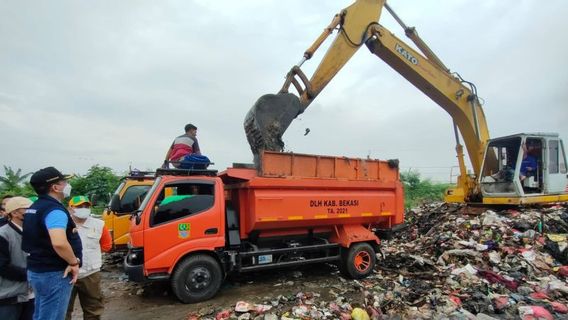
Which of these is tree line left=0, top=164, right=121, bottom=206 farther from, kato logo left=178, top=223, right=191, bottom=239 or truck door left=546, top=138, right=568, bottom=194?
truck door left=546, top=138, right=568, bottom=194

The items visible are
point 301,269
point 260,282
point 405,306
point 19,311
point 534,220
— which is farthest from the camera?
point 534,220

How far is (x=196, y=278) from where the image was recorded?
480 centimetres

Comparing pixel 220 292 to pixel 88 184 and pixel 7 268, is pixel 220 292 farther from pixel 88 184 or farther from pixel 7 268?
pixel 88 184

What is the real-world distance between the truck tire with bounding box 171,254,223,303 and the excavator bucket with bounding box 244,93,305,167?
5.42 ft

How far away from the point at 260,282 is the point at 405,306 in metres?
2.46

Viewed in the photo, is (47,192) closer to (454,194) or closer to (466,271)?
(466,271)

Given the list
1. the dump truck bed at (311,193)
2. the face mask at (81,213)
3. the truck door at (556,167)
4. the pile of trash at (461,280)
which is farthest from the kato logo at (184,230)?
the truck door at (556,167)

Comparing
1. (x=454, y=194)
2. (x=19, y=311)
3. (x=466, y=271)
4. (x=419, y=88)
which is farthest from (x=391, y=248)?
(x=19, y=311)

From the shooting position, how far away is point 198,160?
525cm

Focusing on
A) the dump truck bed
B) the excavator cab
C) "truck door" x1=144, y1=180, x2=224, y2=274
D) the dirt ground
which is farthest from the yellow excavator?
the dirt ground

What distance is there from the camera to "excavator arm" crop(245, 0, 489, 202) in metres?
5.65

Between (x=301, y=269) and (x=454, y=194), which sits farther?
(x=454, y=194)

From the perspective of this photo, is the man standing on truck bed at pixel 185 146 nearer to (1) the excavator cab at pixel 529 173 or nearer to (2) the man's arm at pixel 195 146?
(2) the man's arm at pixel 195 146

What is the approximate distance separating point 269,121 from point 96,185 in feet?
37.2
